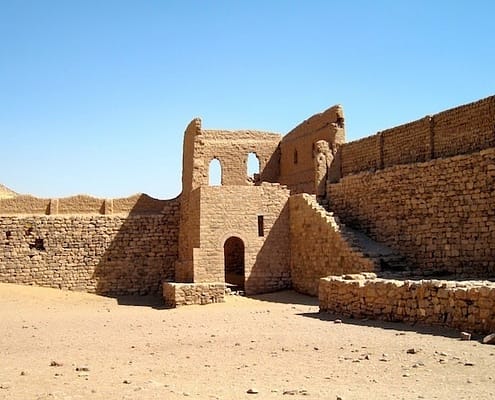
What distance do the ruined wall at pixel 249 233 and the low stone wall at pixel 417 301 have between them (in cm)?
609

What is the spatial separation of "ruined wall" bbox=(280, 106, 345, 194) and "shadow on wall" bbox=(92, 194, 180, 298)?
242 inches


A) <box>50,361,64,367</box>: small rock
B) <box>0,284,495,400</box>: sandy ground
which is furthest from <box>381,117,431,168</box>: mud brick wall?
<box>50,361,64,367</box>: small rock

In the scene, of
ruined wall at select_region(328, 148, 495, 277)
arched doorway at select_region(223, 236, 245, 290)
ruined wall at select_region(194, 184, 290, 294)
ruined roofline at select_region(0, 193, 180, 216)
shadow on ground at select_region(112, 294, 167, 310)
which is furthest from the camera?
arched doorway at select_region(223, 236, 245, 290)

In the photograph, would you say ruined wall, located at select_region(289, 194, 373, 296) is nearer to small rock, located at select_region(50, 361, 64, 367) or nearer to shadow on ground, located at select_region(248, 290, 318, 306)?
shadow on ground, located at select_region(248, 290, 318, 306)

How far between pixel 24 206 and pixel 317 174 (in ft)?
37.2

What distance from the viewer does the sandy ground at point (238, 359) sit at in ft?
20.8

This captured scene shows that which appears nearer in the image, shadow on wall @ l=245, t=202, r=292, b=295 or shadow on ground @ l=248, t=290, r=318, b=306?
shadow on ground @ l=248, t=290, r=318, b=306

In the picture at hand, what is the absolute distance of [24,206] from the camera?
72.0 ft

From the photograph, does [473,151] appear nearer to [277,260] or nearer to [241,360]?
[277,260]

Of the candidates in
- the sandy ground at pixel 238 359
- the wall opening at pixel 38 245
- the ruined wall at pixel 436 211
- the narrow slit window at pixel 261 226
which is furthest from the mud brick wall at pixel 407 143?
the wall opening at pixel 38 245

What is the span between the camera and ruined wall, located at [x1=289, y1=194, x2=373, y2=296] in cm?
1712

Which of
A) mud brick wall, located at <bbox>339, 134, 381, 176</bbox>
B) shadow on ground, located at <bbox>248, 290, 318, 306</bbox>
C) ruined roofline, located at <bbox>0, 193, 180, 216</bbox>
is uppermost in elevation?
mud brick wall, located at <bbox>339, 134, 381, 176</bbox>

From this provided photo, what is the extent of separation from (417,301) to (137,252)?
43.8 ft

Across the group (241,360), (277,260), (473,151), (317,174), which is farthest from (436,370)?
(317,174)
